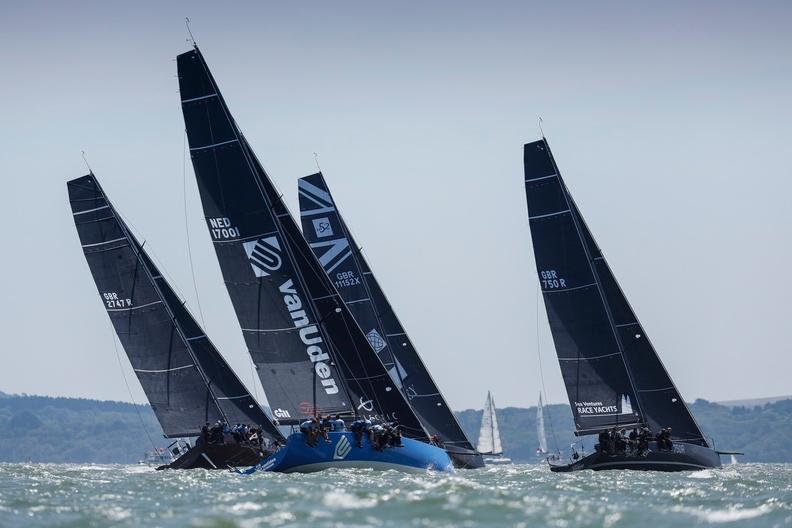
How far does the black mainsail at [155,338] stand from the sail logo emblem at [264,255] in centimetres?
857

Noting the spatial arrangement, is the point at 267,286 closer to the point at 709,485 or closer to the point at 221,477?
the point at 221,477

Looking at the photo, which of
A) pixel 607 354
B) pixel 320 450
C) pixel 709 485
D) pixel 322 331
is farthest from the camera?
pixel 607 354

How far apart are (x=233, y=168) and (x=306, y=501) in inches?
678

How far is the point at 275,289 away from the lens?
3900 centimetres

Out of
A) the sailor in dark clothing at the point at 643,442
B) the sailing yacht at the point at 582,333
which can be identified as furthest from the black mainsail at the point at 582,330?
the sailor in dark clothing at the point at 643,442

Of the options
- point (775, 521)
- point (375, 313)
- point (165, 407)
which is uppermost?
point (375, 313)

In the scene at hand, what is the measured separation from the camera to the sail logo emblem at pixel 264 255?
38.9 m

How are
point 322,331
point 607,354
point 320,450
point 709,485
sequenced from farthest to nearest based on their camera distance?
point 607,354 → point 322,331 → point 320,450 → point 709,485

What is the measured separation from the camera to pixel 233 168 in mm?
39250

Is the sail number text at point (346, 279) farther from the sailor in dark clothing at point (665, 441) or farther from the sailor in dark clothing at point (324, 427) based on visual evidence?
the sailor in dark clothing at point (324, 427)

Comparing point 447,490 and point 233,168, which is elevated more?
point 233,168

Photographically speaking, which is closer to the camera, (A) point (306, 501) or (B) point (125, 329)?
(A) point (306, 501)

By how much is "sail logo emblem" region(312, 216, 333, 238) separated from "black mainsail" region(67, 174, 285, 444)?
18.0 feet

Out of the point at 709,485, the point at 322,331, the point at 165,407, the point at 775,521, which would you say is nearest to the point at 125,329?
the point at 165,407
